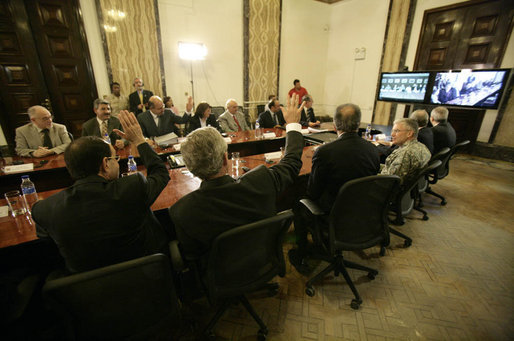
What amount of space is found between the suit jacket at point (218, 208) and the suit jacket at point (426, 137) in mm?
2457

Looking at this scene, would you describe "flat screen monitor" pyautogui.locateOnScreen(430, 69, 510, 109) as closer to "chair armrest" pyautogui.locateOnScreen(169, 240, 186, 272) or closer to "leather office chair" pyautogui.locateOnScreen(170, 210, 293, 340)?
"leather office chair" pyautogui.locateOnScreen(170, 210, 293, 340)

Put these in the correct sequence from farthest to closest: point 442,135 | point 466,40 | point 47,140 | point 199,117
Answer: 1. point 466,40
2. point 199,117
3. point 442,135
4. point 47,140

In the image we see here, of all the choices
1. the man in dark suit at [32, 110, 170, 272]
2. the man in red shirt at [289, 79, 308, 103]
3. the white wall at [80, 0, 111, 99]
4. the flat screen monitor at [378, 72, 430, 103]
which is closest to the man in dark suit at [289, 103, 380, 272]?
the man in dark suit at [32, 110, 170, 272]

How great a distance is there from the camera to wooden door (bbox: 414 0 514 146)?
4.80m

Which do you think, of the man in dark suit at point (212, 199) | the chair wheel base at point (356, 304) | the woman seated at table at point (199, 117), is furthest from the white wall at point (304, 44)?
the man in dark suit at point (212, 199)

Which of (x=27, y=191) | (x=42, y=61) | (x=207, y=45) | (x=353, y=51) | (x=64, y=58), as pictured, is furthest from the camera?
(x=353, y=51)

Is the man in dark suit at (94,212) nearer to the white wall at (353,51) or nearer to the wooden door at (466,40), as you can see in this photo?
the wooden door at (466,40)

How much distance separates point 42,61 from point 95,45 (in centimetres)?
100

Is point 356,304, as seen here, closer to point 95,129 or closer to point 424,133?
point 424,133

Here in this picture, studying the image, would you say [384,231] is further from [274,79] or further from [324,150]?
[274,79]

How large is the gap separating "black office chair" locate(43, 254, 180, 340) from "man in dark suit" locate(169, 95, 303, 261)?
204 millimetres

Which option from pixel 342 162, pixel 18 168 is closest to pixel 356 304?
pixel 342 162

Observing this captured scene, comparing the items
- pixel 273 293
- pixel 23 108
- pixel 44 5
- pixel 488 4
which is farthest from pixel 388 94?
pixel 23 108

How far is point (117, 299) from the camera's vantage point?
38.7 inches
